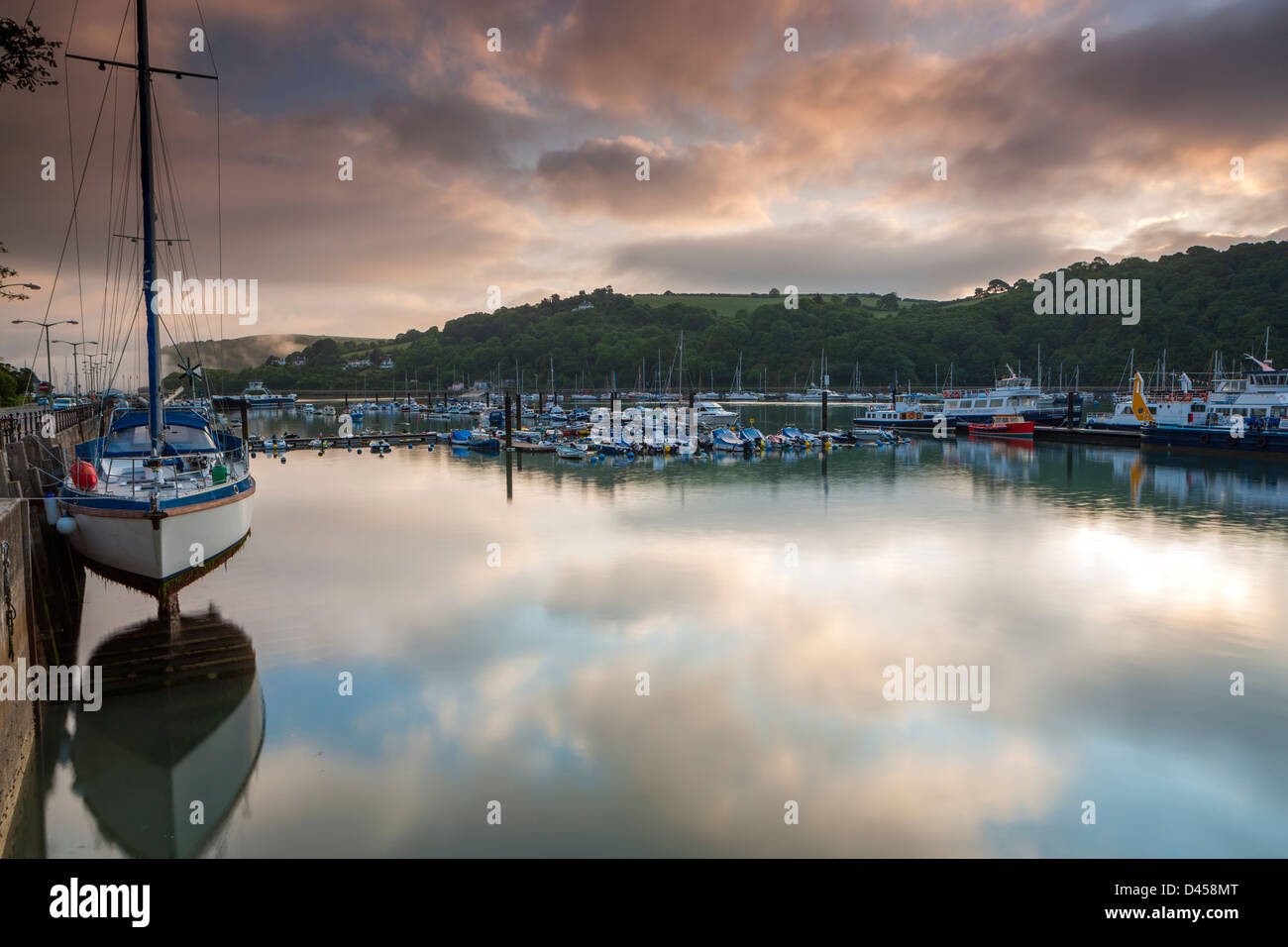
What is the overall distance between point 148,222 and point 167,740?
1485 centimetres

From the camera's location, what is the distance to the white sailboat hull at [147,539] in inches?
683

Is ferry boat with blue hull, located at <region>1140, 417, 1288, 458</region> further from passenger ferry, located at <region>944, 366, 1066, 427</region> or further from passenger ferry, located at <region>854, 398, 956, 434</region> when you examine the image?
passenger ferry, located at <region>854, 398, 956, 434</region>

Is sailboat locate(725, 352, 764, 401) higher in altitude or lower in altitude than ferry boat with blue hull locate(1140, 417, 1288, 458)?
higher

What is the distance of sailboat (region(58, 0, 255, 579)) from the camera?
17531mm

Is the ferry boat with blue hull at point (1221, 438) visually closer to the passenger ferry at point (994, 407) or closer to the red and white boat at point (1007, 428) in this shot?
the red and white boat at point (1007, 428)

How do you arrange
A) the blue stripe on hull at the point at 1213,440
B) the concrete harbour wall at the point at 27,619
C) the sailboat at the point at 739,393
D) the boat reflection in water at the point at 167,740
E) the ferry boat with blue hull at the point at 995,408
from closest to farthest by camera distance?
the concrete harbour wall at the point at 27,619, the boat reflection in water at the point at 167,740, the blue stripe on hull at the point at 1213,440, the ferry boat with blue hull at the point at 995,408, the sailboat at the point at 739,393

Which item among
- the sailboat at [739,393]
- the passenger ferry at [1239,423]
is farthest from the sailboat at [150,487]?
the sailboat at [739,393]

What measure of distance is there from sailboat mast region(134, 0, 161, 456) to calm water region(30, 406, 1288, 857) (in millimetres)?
5557

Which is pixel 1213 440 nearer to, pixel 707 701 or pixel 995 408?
pixel 995 408

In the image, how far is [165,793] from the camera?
1138 centimetres

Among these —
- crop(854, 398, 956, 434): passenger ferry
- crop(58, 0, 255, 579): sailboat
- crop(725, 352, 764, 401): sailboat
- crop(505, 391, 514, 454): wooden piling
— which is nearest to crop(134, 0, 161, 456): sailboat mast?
crop(58, 0, 255, 579): sailboat

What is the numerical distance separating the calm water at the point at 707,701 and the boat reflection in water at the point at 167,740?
0.20ft

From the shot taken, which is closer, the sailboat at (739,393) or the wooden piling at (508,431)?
the wooden piling at (508,431)
